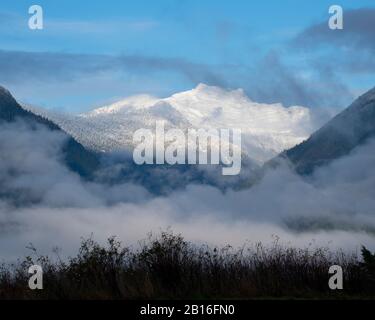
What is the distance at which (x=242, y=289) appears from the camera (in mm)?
25750

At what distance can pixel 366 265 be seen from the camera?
26859 mm

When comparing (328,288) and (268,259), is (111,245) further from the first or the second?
(328,288)

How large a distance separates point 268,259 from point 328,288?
2.16 m
